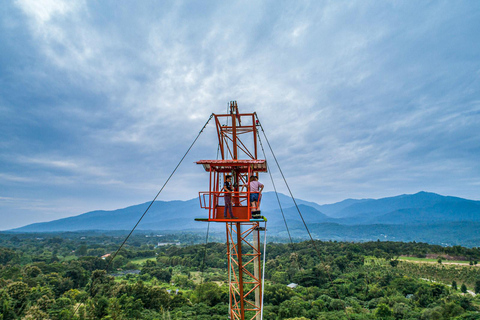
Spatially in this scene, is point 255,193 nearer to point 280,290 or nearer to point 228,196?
point 228,196

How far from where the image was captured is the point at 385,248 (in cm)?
7594

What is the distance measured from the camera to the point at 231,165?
1045cm

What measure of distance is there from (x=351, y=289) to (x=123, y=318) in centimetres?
3622

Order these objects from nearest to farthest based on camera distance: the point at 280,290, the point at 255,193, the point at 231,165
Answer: the point at 231,165, the point at 255,193, the point at 280,290

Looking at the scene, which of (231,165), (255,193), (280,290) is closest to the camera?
(231,165)

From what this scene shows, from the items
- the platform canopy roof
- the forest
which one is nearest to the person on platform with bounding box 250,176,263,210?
the platform canopy roof

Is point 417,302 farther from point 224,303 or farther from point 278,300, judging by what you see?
point 224,303

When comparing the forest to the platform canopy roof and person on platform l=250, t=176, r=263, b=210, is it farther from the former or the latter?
the platform canopy roof

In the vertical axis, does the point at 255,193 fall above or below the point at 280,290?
above

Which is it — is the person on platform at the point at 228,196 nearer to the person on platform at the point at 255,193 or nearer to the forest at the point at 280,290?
the person on platform at the point at 255,193

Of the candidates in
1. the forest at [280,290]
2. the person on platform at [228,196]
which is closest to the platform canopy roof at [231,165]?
the person on platform at [228,196]

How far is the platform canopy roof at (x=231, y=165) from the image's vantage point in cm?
1033

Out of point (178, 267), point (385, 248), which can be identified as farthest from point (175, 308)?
point (385, 248)

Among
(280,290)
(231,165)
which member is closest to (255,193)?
(231,165)
